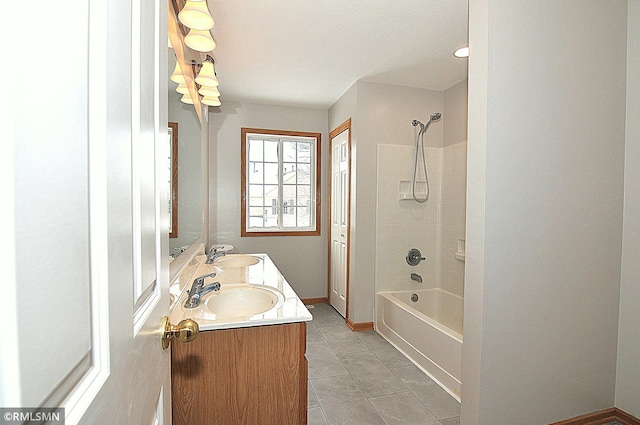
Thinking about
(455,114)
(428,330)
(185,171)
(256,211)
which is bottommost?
(428,330)

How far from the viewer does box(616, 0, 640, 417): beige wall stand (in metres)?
1.75

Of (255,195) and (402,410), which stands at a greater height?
(255,195)

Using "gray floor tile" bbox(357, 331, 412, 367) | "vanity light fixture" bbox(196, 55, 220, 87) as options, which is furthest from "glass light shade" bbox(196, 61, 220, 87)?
"gray floor tile" bbox(357, 331, 412, 367)

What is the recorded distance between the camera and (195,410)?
1.20 m

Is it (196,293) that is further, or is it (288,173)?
(288,173)

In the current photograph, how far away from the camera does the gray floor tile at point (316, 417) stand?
6.24 ft

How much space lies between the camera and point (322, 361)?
2.67 meters

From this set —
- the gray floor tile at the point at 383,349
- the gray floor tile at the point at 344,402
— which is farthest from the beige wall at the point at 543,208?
the gray floor tile at the point at 383,349

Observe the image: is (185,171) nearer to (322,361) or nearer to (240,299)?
(240,299)

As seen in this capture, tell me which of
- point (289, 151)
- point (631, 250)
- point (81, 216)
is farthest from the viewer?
point (289, 151)

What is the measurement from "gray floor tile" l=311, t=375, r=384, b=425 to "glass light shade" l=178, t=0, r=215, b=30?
7.39ft

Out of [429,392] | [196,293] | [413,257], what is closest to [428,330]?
[429,392]

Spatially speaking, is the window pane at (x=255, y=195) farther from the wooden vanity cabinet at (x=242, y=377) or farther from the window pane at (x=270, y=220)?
the wooden vanity cabinet at (x=242, y=377)

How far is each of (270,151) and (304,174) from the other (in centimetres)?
55
